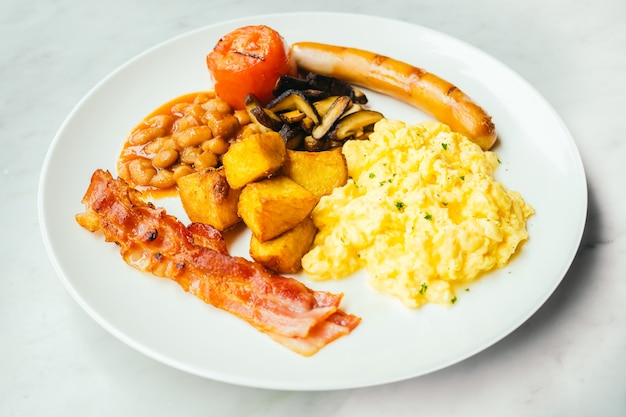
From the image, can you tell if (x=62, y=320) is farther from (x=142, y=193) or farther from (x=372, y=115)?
(x=372, y=115)

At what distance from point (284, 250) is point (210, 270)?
316 millimetres

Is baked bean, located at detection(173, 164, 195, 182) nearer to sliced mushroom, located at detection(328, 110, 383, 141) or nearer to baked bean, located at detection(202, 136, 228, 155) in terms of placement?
baked bean, located at detection(202, 136, 228, 155)

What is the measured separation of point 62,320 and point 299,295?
1165 millimetres

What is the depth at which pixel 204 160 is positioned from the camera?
11.3 ft

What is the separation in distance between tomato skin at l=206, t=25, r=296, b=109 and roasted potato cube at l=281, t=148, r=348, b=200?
731mm

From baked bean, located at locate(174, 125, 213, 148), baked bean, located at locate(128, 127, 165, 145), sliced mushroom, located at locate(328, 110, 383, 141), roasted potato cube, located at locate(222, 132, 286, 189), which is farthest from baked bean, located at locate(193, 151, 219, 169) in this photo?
sliced mushroom, located at locate(328, 110, 383, 141)

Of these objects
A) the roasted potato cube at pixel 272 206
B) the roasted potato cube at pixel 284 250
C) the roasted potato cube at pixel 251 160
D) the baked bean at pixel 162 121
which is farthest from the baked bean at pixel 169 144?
the roasted potato cube at pixel 284 250

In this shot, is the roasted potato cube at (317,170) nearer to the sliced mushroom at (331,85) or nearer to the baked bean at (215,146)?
the baked bean at (215,146)

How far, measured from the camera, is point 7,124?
4.29m

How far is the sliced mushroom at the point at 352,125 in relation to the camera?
343 centimetres

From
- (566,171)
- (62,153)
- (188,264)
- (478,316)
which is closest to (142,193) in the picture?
(62,153)

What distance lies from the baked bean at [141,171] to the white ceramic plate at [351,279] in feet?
0.52

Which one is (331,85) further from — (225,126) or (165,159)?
(165,159)

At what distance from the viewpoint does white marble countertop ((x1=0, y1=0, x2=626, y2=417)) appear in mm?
2654
